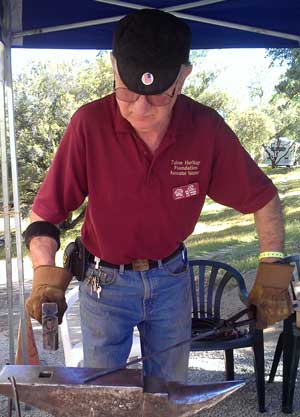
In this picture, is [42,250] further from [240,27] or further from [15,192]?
[240,27]

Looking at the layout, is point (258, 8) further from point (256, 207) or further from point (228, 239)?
point (228, 239)

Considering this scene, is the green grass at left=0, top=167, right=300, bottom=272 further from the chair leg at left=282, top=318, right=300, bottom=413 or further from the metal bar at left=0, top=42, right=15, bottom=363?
the metal bar at left=0, top=42, right=15, bottom=363

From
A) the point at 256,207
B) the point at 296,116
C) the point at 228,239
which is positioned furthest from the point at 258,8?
the point at 296,116

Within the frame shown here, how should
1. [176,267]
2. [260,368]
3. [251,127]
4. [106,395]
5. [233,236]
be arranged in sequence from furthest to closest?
[251,127] → [233,236] → [260,368] → [176,267] → [106,395]

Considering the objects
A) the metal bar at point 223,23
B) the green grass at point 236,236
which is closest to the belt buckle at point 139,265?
the metal bar at point 223,23

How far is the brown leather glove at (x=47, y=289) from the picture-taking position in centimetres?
183

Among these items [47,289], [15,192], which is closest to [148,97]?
[47,289]

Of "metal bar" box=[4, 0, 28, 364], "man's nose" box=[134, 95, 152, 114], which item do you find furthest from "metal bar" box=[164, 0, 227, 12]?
"man's nose" box=[134, 95, 152, 114]

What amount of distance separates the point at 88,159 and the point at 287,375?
7.26ft

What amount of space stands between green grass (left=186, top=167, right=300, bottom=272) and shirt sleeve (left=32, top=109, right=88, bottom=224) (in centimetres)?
725

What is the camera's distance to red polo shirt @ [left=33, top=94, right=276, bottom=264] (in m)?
1.90

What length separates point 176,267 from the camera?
2096 millimetres

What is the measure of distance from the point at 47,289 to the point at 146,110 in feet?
2.28

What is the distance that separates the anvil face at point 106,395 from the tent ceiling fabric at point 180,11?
2.63 metres
